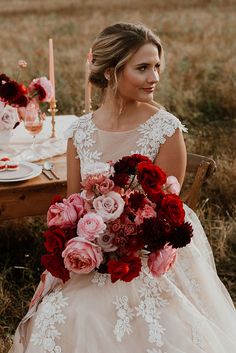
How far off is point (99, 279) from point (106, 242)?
164 millimetres

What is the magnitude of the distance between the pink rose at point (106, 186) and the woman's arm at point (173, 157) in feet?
1.74

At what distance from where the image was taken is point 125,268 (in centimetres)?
229

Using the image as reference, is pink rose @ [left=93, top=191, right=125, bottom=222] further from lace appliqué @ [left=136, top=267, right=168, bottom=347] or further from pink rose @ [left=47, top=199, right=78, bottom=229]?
lace appliqué @ [left=136, top=267, right=168, bottom=347]

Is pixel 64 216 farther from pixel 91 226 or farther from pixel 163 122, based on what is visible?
pixel 163 122

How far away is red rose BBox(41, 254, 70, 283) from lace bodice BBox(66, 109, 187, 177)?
2.20 feet

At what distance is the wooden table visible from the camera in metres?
3.18

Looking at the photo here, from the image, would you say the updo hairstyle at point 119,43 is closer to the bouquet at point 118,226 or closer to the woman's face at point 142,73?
the woman's face at point 142,73

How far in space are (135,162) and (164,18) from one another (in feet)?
42.7

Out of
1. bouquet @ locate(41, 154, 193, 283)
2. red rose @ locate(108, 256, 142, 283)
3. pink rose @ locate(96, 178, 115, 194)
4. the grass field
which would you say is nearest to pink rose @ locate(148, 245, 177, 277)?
bouquet @ locate(41, 154, 193, 283)

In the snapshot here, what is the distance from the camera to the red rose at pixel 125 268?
7.50 ft

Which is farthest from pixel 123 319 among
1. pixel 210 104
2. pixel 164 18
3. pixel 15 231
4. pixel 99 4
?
pixel 99 4

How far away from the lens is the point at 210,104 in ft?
25.3

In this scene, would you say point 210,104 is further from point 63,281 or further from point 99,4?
point 99,4

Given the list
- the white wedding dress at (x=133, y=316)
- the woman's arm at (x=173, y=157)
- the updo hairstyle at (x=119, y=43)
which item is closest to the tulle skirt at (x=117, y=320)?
the white wedding dress at (x=133, y=316)
